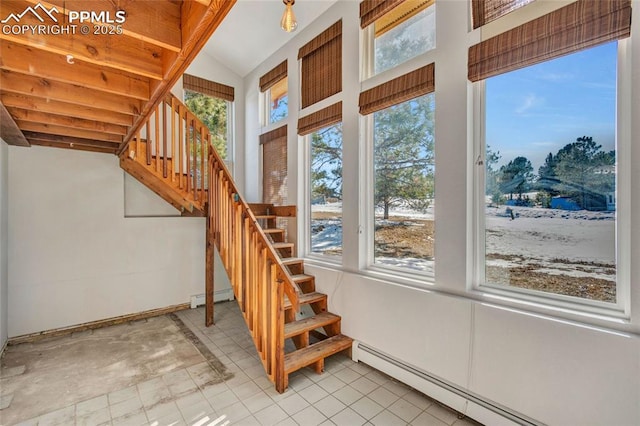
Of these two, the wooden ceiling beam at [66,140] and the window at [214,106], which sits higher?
the window at [214,106]

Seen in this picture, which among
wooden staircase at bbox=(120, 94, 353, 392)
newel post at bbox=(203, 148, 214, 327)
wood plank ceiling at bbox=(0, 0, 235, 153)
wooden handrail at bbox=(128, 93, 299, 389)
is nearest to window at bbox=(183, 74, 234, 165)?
wooden staircase at bbox=(120, 94, 353, 392)

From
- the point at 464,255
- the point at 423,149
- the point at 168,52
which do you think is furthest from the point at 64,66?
the point at 464,255

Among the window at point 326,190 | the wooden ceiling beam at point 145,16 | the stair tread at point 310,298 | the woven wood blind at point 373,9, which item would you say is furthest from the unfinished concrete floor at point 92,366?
the woven wood blind at point 373,9

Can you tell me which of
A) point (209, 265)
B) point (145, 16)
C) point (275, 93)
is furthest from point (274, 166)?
point (145, 16)

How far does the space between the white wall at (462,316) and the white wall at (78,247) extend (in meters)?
2.58

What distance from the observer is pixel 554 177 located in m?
1.89

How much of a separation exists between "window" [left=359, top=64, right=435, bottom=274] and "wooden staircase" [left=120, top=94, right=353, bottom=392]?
0.96 meters

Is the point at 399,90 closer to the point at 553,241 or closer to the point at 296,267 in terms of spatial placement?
the point at 553,241

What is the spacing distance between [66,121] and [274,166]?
2.42m

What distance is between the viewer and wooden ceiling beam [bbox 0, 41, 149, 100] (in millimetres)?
1812

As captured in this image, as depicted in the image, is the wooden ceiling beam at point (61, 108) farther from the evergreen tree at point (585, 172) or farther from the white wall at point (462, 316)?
the evergreen tree at point (585, 172)

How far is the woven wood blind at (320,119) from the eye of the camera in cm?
321

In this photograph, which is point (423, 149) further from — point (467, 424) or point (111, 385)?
point (111, 385)

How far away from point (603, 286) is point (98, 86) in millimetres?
3563
